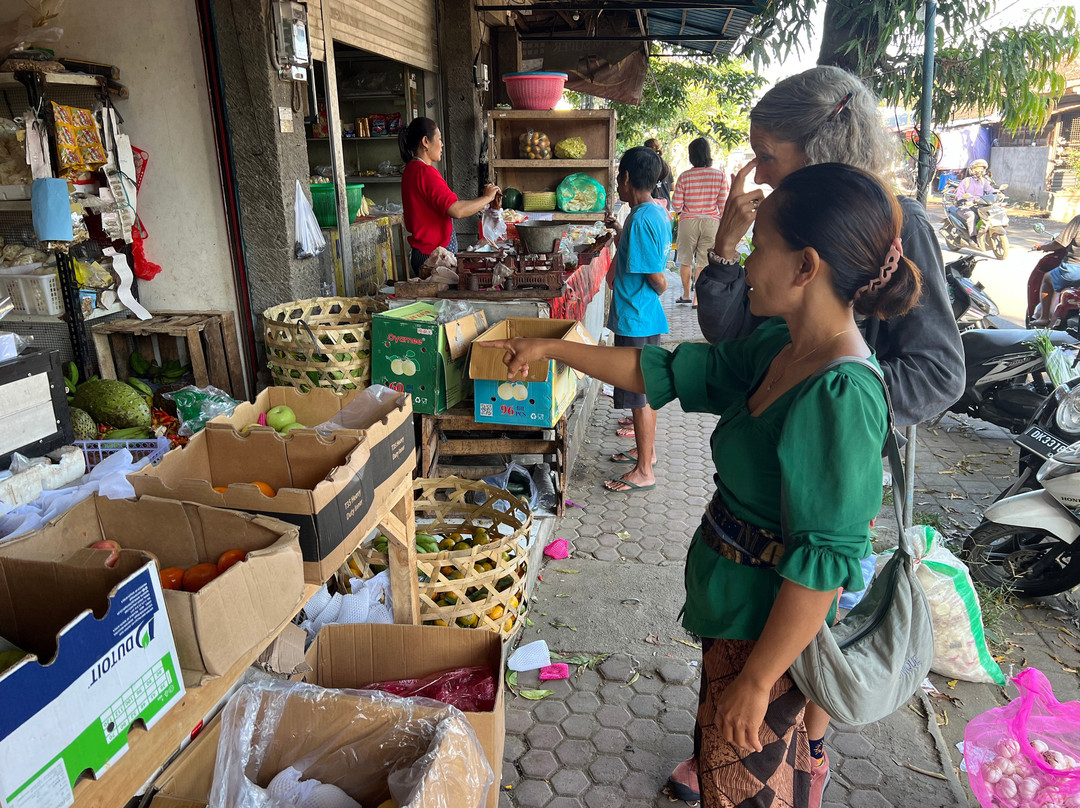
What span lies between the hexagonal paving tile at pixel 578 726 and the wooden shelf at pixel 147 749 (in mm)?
1672

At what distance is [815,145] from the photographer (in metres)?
1.97

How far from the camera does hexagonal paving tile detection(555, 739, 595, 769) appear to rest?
260 cm

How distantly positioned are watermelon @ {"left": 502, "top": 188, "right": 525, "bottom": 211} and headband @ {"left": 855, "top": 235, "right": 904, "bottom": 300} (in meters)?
6.13

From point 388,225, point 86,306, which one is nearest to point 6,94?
point 86,306

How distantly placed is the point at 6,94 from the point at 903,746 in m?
5.32

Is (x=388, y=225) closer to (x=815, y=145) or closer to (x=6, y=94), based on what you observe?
(x=6, y=94)

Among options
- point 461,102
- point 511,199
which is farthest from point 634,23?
point 511,199

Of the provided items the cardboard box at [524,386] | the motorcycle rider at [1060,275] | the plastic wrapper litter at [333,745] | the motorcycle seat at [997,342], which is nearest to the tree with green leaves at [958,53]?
the motorcycle seat at [997,342]

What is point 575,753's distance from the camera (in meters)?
2.64

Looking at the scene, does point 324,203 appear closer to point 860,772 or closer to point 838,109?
point 838,109

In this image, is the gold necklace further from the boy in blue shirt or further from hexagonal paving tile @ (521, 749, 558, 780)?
the boy in blue shirt

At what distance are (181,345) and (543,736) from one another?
3215 mm

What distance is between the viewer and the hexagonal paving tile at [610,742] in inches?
104

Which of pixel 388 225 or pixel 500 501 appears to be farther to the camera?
pixel 388 225
